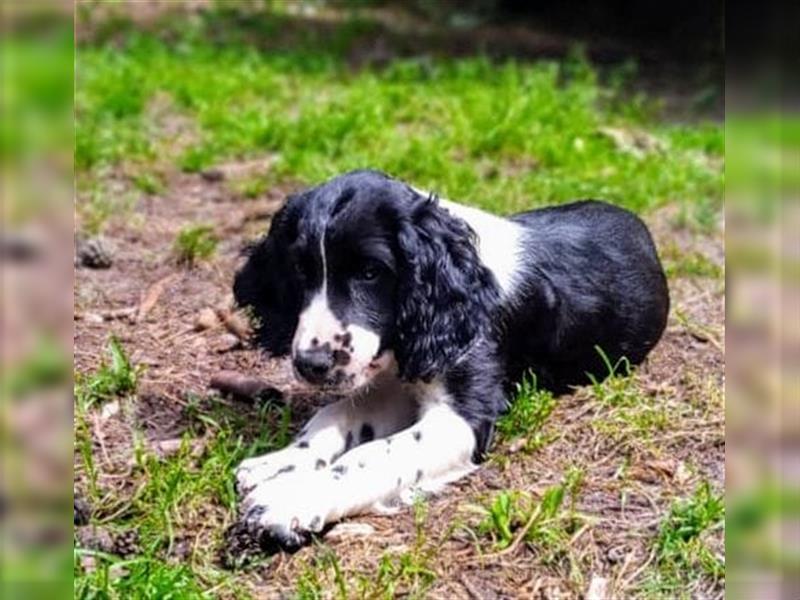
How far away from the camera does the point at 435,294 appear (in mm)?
4008

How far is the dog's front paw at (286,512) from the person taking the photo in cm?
346

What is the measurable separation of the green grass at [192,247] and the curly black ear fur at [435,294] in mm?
2201

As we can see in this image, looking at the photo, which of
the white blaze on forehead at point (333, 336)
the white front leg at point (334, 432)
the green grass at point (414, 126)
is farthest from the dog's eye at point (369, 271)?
the green grass at point (414, 126)

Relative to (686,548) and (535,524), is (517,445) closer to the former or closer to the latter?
(535,524)

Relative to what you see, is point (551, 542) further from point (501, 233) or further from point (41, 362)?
point (41, 362)

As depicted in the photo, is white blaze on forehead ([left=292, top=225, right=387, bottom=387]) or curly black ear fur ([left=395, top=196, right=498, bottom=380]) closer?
white blaze on forehead ([left=292, top=225, right=387, bottom=387])

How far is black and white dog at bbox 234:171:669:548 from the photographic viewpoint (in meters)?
3.74

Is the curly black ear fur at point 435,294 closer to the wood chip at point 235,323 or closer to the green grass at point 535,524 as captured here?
the green grass at point 535,524

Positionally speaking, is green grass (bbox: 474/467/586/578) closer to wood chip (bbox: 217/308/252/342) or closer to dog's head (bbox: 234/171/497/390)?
dog's head (bbox: 234/171/497/390)

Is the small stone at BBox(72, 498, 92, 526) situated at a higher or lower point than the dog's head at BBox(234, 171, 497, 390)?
lower

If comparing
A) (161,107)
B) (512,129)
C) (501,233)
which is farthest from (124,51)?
(501,233)

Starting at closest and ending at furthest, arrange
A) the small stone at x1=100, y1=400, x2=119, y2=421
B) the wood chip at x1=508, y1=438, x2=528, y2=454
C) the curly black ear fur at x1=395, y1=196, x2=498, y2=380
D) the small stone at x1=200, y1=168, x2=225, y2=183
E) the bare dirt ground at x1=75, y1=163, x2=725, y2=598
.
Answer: the bare dirt ground at x1=75, y1=163, x2=725, y2=598 < the curly black ear fur at x1=395, y1=196, x2=498, y2=380 < the wood chip at x1=508, y1=438, x2=528, y2=454 < the small stone at x1=100, y1=400, x2=119, y2=421 < the small stone at x1=200, y1=168, x2=225, y2=183

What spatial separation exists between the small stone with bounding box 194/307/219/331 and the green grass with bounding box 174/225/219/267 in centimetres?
74

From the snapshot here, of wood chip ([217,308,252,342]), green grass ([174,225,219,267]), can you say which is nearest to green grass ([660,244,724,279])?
wood chip ([217,308,252,342])
